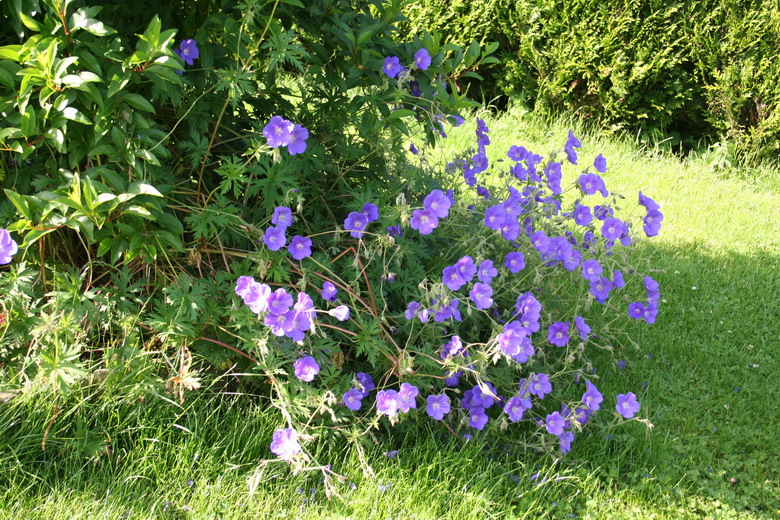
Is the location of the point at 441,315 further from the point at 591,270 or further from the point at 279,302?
the point at 591,270

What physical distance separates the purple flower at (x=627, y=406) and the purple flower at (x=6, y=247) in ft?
6.82

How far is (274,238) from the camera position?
2305mm

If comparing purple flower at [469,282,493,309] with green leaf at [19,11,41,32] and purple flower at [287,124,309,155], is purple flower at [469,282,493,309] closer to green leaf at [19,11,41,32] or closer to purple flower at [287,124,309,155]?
purple flower at [287,124,309,155]

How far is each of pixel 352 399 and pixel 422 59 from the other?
125cm

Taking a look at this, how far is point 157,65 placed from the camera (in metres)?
1.96

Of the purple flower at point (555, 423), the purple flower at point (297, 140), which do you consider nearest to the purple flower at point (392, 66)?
the purple flower at point (297, 140)

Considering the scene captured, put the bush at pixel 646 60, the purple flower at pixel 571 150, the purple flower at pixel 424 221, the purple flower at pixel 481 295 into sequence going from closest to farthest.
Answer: the purple flower at pixel 424 221 → the purple flower at pixel 481 295 → the purple flower at pixel 571 150 → the bush at pixel 646 60

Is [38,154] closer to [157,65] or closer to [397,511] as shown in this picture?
[157,65]

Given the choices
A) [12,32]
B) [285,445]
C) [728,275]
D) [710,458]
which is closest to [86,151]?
[12,32]

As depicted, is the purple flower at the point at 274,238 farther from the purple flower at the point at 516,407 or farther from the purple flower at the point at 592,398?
the purple flower at the point at 592,398

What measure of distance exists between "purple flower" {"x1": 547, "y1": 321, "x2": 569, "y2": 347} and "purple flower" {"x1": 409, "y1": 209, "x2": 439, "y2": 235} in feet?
2.38

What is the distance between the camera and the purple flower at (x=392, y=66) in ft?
8.23

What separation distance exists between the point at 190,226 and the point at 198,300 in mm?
245

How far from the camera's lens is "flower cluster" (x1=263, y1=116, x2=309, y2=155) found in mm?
2244
